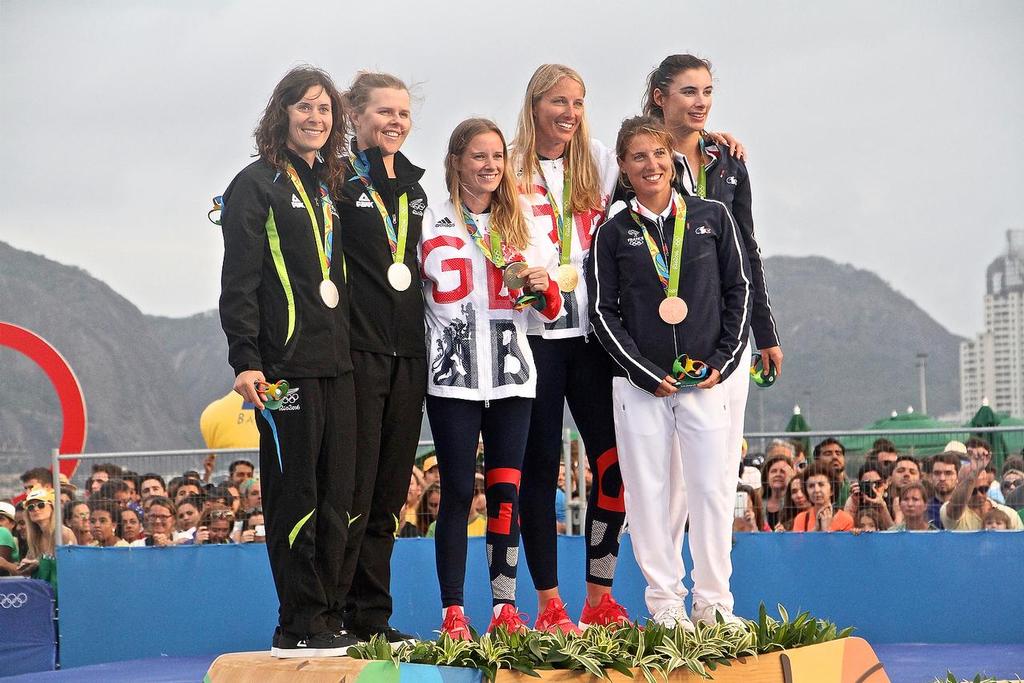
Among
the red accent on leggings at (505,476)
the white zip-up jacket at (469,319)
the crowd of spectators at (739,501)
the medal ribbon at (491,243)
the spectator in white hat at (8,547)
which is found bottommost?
the spectator in white hat at (8,547)

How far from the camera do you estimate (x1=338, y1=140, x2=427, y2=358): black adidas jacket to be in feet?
12.2

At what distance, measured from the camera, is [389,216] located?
3822 millimetres

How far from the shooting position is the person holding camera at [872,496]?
6117 mm

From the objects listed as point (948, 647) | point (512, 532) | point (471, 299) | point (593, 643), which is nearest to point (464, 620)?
point (512, 532)

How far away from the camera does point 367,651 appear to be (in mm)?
3297

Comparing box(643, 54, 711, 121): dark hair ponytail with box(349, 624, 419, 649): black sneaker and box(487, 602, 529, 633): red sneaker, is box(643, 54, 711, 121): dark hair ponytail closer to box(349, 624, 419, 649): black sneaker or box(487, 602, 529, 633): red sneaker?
box(487, 602, 529, 633): red sneaker

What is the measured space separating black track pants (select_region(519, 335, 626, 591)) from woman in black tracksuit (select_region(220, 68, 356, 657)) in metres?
0.66

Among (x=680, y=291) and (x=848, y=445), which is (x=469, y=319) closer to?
(x=680, y=291)

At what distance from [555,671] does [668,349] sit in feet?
3.73

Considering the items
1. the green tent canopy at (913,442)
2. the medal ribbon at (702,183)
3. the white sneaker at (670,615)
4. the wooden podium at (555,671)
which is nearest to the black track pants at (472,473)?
the white sneaker at (670,615)

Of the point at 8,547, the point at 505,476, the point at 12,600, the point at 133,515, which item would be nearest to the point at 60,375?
the point at 8,547

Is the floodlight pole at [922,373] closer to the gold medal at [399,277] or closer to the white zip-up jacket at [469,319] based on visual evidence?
the white zip-up jacket at [469,319]

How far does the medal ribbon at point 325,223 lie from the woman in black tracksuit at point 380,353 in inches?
5.1

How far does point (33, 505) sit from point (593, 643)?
14.8ft
